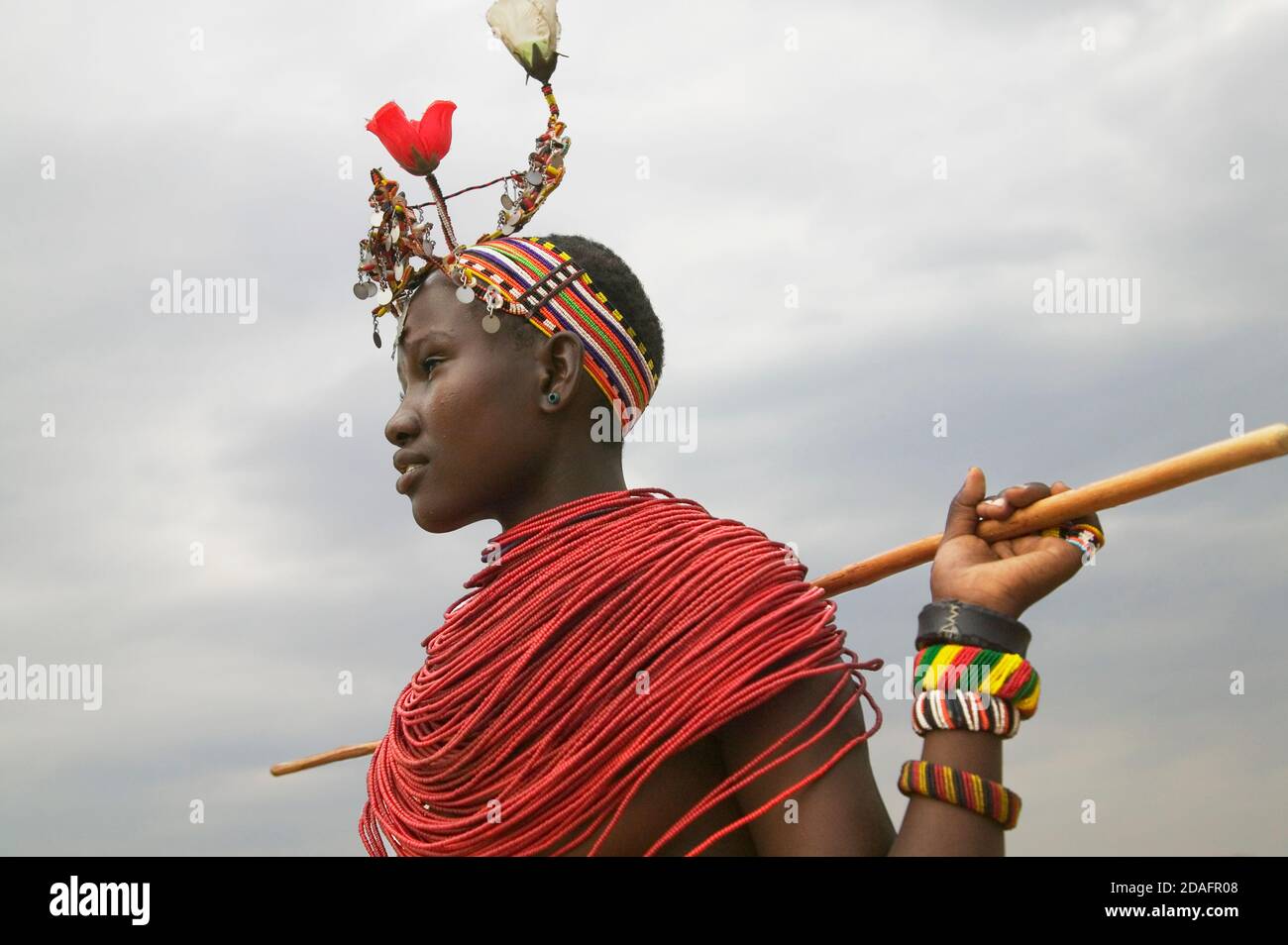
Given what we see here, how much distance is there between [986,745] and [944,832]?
0.72 ft

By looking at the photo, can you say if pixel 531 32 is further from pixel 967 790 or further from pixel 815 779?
pixel 967 790

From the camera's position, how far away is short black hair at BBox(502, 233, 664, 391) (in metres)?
4.31

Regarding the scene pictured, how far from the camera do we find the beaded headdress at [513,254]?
4.18 metres

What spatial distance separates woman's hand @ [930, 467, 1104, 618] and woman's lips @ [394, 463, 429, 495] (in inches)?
58.3

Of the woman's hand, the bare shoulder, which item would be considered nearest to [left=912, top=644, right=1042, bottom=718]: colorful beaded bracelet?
the woman's hand

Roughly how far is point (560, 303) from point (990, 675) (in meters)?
1.68

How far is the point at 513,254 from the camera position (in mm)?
4277

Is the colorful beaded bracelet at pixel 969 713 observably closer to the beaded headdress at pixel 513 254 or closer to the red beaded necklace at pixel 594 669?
the red beaded necklace at pixel 594 669

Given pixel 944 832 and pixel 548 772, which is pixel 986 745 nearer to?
pixel 944 832

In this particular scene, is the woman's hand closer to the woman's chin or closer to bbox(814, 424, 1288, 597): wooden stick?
bbox(814, 424, 1288, 597): wooden stick

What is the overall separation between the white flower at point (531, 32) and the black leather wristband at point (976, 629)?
7.30 ft

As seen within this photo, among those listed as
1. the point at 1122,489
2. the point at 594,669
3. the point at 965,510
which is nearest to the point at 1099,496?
the point at 1122,489

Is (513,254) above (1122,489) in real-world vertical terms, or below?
above
